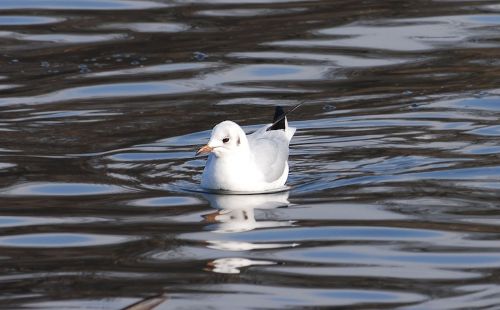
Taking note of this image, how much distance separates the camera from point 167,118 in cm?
1412

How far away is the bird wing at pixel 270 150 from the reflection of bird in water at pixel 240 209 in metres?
0.23

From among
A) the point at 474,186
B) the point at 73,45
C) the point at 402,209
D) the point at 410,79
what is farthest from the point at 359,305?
the point at 73,45

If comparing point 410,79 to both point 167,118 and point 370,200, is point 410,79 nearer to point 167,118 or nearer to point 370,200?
point 167,118

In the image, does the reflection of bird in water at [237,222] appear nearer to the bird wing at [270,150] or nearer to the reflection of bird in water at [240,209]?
the reflection of bird in water at [240,209]

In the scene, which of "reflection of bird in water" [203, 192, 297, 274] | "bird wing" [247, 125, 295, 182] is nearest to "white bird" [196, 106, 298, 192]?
"bird wing" [247, 125, 295, 182]

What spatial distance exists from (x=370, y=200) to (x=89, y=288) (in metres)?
2.89

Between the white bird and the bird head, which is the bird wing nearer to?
the white bird

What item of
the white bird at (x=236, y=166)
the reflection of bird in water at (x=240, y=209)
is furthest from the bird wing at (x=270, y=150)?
the reflection of bird in water at (x=240, y=209)

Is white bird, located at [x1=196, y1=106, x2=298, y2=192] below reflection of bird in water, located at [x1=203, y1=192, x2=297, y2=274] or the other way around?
the other way around

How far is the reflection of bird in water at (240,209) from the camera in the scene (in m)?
10.3

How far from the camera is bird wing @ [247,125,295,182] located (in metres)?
11.6

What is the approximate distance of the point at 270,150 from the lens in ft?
39.1

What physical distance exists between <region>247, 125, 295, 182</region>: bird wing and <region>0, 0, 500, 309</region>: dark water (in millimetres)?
240

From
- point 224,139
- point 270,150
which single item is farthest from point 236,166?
point 270,150
